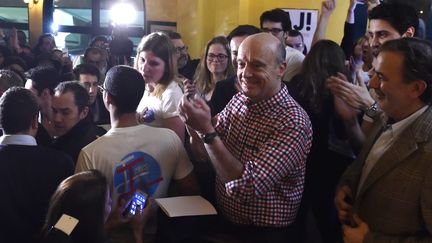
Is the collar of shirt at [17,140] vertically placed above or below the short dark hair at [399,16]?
below

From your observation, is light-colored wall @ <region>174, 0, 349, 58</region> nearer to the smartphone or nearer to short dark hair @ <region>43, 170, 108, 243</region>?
the smartphone

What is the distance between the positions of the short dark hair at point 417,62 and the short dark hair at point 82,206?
1162 millimetres

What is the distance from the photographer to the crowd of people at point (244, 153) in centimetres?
158

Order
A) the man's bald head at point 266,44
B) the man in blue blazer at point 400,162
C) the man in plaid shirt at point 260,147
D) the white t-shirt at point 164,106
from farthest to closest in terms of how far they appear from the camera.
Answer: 1. the white t-shirt at point 164,106
2. the man's bald head at point 266,44
3. the man in plaid shirt at point 260,147
4. the man in blue blazer at point 400,162

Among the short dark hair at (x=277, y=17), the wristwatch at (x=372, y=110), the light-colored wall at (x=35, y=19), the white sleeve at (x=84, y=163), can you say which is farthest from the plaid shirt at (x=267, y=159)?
the light-colored wall at (x=35, y=19)

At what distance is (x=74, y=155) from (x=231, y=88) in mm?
991

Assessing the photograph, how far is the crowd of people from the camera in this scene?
5.17 feet

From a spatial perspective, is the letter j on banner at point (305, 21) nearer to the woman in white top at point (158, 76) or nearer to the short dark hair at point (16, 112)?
the woman in white top at point (158, 76)

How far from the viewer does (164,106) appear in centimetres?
266

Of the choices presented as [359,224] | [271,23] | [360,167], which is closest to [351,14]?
[271,23]

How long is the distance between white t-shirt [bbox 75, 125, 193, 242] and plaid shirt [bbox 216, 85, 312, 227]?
0.28 m

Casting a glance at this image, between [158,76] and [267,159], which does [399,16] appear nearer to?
[267,159]

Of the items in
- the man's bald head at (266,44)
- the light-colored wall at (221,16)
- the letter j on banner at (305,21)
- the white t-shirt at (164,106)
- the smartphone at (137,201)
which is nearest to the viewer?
the man's bald head at (266,44)

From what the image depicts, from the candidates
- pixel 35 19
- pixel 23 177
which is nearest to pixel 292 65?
pixel 23 177
